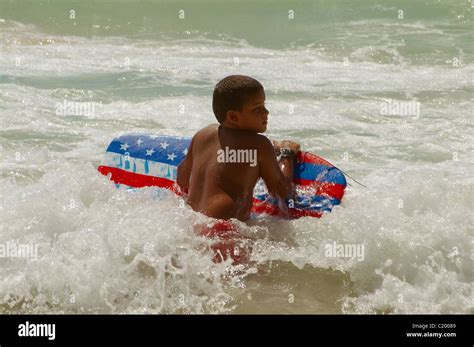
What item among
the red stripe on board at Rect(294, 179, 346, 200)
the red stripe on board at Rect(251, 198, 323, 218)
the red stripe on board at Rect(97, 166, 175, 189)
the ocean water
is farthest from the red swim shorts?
the red stripe on board at Rect(97, 166, 175, 189)

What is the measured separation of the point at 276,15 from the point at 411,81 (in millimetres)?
6407

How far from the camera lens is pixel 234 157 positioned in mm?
3713

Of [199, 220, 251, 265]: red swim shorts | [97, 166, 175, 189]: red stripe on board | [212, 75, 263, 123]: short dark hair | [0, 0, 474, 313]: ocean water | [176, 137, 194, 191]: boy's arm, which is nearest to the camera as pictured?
[0, 0, 474, 313]: ocean water

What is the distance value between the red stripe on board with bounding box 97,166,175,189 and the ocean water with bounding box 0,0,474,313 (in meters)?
0.29

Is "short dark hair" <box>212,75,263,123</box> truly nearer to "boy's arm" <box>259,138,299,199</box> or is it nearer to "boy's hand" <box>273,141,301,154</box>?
"boy's arm" <box>259,138,299,199</box>

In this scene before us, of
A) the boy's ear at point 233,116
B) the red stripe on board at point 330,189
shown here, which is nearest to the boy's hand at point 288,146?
the red stripe on board at point 330,189

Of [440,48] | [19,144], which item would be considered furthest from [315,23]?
[19,144]

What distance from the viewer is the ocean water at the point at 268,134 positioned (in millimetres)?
3285

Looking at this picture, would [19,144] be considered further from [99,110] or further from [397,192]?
[397,192]

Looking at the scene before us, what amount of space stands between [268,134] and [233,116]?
10.1ft

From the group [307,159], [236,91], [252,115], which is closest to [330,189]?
[307,159]

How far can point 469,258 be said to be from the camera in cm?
342

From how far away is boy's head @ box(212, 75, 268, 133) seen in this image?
3715 millimetres

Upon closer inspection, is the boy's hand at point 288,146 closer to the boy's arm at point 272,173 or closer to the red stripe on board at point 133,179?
the boy's arm at point 272,173
